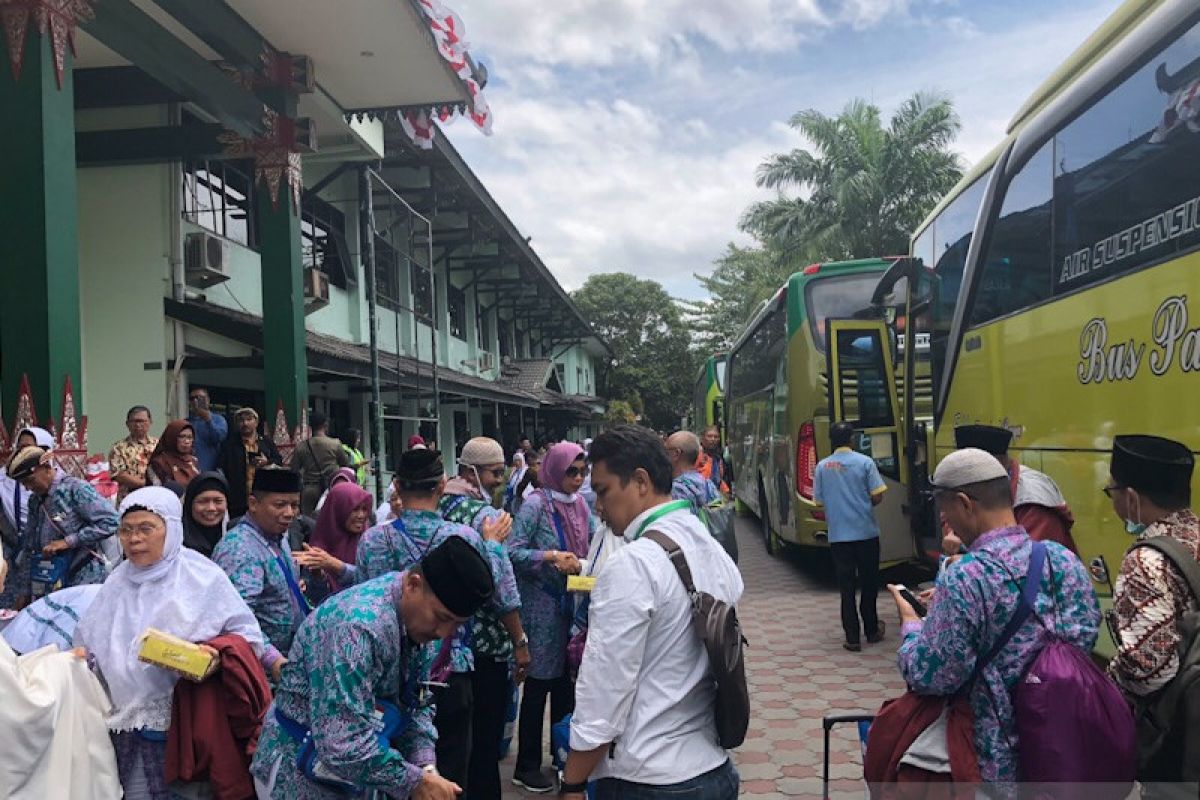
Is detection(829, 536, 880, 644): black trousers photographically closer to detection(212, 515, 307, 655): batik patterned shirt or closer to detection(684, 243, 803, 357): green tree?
detection(212, 515, 307, 655): batik patterned shirt

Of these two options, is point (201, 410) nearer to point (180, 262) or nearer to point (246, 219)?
point (180, 262)

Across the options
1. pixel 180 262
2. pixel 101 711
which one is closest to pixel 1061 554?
pixel 101 711

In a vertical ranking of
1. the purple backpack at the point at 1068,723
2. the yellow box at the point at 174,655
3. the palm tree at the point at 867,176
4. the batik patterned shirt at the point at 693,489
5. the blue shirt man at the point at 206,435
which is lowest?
the purple backpack at the point at 1068,723

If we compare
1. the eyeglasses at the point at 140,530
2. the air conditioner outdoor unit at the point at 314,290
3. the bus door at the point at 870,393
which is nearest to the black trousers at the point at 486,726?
the eyeglasses at the point at 140,530

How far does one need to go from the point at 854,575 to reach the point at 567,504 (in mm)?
3532

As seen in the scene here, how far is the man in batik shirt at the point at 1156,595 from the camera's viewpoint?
2.45 meters

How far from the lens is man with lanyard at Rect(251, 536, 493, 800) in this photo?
2.08m

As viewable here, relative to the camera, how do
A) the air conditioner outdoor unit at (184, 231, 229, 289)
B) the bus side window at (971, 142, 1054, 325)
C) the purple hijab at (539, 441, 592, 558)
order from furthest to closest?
the air conditioner outdoor unit at (184, 231, 229, 289), the bus side window at (971, 142, 1054, 325), the purple hijab at (539, 441, 592, 558)

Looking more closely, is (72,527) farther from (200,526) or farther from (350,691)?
(350,691)

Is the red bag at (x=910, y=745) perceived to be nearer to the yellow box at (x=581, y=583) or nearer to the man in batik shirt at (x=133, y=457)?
the yellow box at (x=581, y=583)

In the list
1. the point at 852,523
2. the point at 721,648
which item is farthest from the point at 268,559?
the point at 852,523

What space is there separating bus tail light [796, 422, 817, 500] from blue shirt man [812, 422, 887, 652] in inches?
91.9

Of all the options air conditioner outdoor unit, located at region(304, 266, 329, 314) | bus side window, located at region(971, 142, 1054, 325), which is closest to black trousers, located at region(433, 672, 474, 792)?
bus side window, located at region(971, 142, 1054, 325)

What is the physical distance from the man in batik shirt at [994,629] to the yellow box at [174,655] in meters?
2.14
